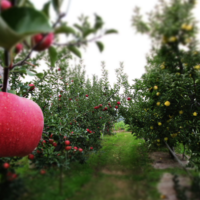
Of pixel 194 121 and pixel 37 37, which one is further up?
pixel 37 37

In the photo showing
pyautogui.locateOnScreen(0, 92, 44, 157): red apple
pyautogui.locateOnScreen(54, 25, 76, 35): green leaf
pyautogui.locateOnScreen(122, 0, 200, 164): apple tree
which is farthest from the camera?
pyautogui.locateOnScreen(0, 92, 44, 157): red apple

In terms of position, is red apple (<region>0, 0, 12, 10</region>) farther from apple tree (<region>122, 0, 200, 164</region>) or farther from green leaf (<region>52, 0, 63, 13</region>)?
apple tree (<region>122, 0, 200, 164</region>)

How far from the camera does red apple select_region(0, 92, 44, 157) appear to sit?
152 centimetres

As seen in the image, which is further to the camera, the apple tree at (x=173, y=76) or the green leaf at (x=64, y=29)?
the apple tree at (x=173, y=76)

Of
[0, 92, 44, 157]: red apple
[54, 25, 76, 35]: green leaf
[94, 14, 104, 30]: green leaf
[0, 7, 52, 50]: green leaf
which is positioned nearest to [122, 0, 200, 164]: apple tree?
[94, 14, 104, 30]: green leaf

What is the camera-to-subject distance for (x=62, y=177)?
0.78m

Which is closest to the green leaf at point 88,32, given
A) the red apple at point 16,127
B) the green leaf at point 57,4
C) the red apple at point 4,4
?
the green leaf at point 57,4

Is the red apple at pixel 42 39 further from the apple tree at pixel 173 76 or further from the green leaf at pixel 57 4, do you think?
the apple tree at pixel 173 76

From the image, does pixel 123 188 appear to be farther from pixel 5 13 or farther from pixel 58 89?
pixel 58 89

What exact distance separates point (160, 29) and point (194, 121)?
1998 mm

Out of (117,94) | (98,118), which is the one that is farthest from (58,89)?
(117,94)

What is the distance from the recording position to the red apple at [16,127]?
59.7 inches

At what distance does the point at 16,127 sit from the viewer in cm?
154

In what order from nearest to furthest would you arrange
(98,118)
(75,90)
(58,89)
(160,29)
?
(160,29) < (58,89) < (75,90) < (98,118)
